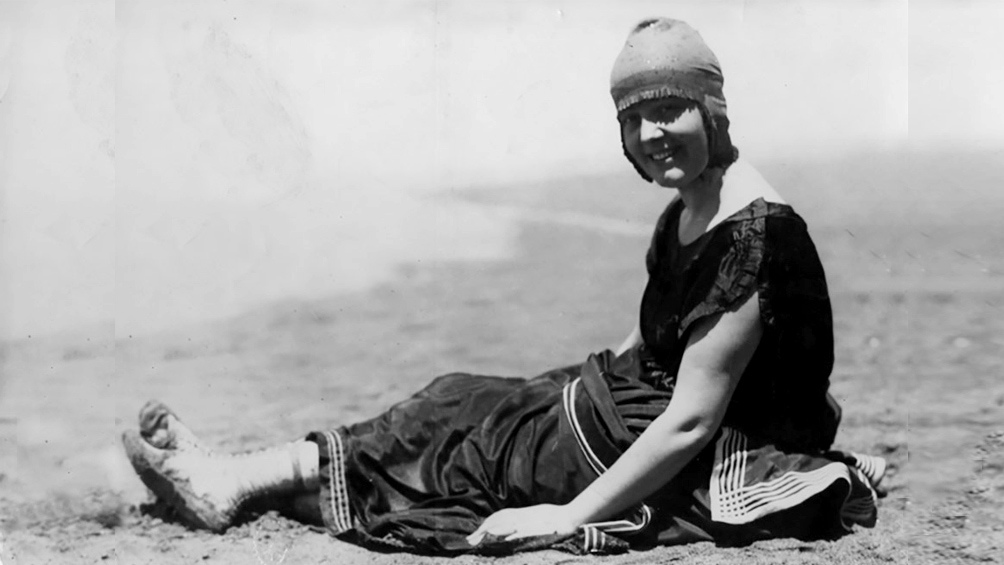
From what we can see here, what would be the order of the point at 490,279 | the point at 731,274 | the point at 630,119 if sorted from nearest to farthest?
the point at 731,274
the point at 630,119
the point at 490,279

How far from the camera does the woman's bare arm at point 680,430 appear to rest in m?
4.01

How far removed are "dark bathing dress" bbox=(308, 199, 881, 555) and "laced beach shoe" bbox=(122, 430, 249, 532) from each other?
0.30m

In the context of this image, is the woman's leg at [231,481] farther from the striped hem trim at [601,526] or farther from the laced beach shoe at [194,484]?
the striped hem trim at [601,526]

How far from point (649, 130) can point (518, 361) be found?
0.88m

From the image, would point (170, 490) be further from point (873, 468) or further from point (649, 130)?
point (873, 468)

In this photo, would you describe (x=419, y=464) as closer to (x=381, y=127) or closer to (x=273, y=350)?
(x=273, y=350)

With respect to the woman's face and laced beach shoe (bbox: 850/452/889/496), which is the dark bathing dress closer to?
laced beach shoe (bbox: 850/452/889/496)

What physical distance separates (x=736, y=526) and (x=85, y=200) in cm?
228

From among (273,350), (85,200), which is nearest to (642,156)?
(273,350)

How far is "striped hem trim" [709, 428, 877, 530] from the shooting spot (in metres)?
4.10

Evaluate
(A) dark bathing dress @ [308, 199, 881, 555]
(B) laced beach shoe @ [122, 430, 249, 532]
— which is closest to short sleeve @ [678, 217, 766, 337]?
(A) dark bathing dress @ [308, 199, 881, 555]

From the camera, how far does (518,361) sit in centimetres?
458

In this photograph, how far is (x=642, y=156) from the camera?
4.22 metres

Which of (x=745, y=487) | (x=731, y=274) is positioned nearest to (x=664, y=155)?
(x=731, y=274)
